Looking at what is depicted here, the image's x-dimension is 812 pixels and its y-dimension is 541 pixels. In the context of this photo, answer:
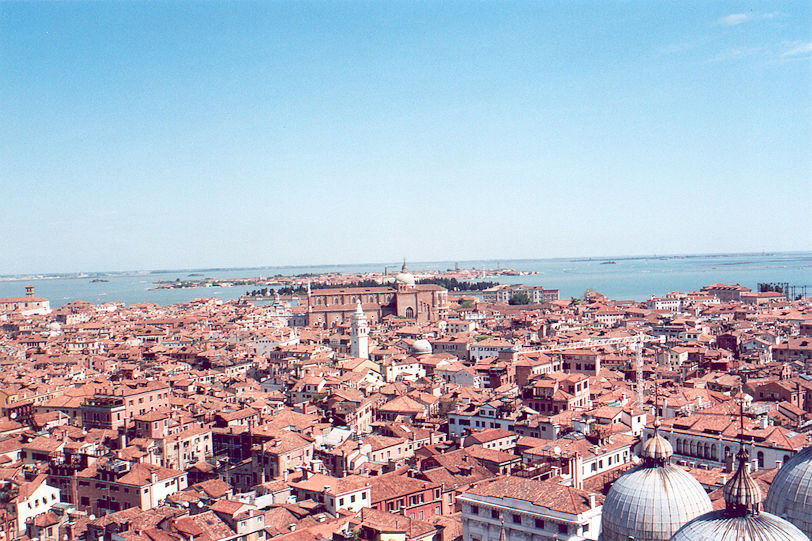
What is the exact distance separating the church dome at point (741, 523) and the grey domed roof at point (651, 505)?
115 cm

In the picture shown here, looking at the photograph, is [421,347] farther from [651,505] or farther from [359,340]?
[651,505]

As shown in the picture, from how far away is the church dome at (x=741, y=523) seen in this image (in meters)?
7.43

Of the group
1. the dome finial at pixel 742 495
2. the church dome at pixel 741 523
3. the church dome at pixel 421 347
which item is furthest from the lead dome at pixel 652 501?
the church dome at pixel 421 347

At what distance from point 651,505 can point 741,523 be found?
1.68 metres

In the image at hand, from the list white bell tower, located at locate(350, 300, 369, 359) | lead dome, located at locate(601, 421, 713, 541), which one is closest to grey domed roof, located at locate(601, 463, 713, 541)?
lead dome, located at locate(601, 421, 713, 541)

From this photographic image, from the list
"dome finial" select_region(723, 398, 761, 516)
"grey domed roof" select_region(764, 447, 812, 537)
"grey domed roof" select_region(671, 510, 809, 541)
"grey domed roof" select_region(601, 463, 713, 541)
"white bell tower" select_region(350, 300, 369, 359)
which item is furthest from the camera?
"white bell tower" select_region(350, 300, 369, 359)

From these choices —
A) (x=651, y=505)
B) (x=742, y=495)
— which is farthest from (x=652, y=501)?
(x=742, y=495)

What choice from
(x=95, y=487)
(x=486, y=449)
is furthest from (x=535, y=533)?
(x=95, y=487)

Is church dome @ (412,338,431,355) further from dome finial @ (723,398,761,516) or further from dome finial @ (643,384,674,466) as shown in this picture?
dome finial @ (723,398,761,516)

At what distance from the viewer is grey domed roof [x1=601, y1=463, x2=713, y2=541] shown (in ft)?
29.6

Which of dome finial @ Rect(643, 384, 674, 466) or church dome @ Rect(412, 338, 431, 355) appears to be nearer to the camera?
dome finial @ Rect(643, 384, 674, 466)

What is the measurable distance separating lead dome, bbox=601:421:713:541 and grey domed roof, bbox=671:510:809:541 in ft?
4.16

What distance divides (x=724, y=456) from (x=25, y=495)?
588 inches

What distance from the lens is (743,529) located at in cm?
744
